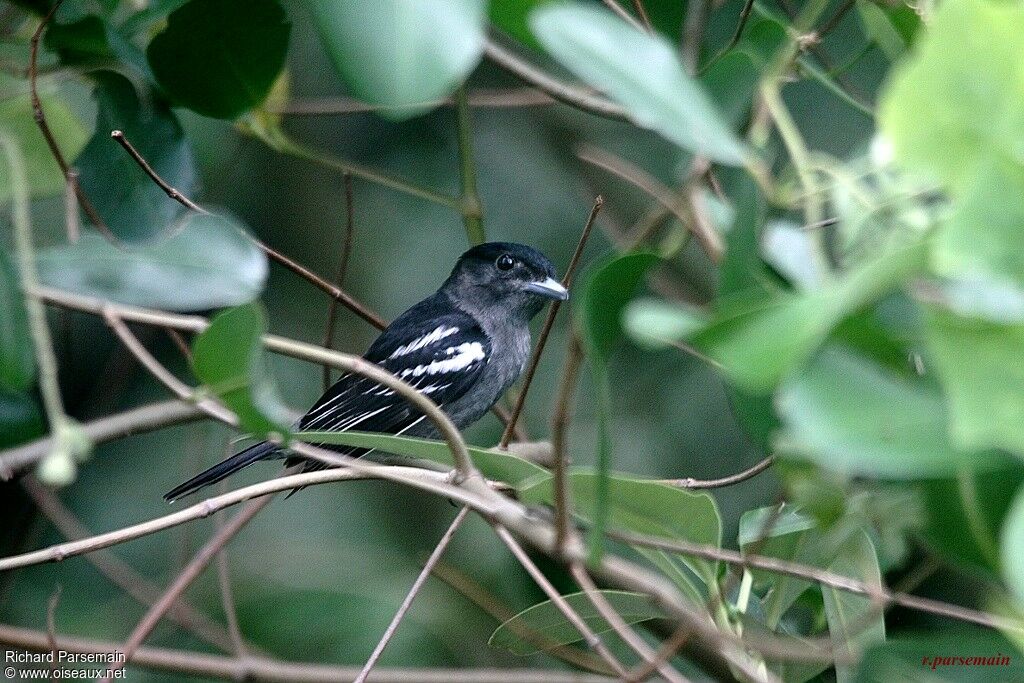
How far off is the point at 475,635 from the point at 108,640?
1266 millimetres

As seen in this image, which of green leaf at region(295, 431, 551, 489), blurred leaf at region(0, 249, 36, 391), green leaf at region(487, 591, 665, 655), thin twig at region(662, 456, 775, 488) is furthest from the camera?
thin twig at region(662, 456, 775, 488)

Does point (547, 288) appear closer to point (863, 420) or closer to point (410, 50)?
point (410, 50)

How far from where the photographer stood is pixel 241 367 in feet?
4.26

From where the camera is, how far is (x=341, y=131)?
15.7ft

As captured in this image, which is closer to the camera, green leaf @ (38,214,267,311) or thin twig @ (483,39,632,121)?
green leaf @ (38,214,267,311)

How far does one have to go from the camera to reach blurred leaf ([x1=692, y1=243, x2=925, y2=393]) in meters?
0.87

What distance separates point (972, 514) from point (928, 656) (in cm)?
44

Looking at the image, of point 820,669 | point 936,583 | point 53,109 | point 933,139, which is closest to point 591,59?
point 933,139

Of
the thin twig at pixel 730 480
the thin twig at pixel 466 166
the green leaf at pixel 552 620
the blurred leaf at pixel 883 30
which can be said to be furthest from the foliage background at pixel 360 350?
the blurred leaf at pixel 883 30

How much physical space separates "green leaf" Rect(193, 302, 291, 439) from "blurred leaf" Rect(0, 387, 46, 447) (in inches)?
32.7

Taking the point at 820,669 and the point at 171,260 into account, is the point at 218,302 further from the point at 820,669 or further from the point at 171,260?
the point at 820,669

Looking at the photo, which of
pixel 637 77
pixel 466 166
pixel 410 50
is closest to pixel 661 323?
pixel 637 77

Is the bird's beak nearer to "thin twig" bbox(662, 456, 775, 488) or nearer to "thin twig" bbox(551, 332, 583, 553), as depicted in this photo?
"thin twig" bbox(662, 456, 775, 488)

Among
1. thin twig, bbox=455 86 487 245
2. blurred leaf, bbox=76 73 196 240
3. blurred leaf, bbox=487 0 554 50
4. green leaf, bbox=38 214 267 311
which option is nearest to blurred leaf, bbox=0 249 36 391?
green leaf, bbox=38 214 267 311
